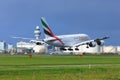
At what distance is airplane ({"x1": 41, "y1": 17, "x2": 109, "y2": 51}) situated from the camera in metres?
180

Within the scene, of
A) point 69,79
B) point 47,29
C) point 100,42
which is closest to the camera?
point 69,79

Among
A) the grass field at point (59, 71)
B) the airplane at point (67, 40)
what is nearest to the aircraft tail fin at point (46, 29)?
the airplane at point (67, 40)

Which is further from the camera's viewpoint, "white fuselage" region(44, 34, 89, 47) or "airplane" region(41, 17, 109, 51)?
"white fuselage" region(44, 34, 89, 47)

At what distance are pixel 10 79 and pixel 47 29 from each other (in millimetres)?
154877

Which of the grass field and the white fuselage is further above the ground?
the white fuselage

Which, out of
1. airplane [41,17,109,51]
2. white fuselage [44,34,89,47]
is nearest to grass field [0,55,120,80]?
airplane [41,17,109,51]

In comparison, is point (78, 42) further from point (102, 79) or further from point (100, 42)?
point (102, 79)

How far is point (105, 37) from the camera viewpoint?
18150 centimetres

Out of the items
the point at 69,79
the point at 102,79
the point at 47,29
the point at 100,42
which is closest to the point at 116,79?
the point at 102,79

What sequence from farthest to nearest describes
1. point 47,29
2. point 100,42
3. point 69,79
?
1. point 47,29
2. point 100,42
3. point 69,79

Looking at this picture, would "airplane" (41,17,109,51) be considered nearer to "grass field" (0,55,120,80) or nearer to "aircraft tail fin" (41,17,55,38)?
"aircraft tail fin" (41,17,55,38)

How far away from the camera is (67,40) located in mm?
189750

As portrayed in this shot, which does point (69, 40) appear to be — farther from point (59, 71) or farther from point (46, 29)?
point (59, 71)

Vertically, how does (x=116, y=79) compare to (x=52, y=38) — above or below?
below
